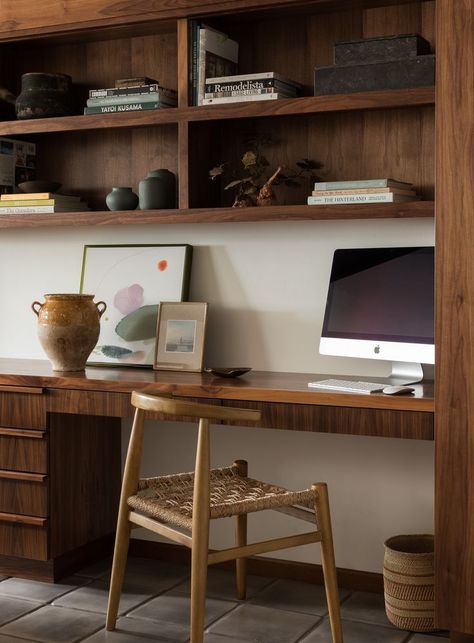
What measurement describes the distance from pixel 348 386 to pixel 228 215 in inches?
32.2

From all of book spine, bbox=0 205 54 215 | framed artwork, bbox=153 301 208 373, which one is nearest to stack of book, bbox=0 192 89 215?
book spine, bbox=0 205 54 215

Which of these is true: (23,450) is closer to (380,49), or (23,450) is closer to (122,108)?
(122,108)

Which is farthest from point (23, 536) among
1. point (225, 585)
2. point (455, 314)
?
point (455, 314)

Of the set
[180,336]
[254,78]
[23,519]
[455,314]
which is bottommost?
[23,519]

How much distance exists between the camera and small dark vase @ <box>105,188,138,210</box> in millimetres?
3523

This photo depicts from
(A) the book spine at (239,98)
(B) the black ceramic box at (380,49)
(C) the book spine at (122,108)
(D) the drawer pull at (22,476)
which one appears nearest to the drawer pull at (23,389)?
(D) the drawer pull at (22,476)

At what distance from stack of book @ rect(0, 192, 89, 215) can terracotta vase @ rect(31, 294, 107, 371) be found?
41 centimetres

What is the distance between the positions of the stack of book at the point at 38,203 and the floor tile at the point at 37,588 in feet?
4.68

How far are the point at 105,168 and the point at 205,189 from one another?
54cm

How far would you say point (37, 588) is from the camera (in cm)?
332

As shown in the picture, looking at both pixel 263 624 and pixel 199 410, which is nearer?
pixel 199 410

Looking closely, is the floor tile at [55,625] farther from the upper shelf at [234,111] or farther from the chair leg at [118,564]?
the upper shelf at [234,111]

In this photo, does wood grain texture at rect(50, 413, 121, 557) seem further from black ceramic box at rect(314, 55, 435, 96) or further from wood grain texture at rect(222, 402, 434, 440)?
black ceramic box at rect(314, 55, 435, 96)

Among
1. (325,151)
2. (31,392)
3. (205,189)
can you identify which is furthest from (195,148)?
(31,392)
